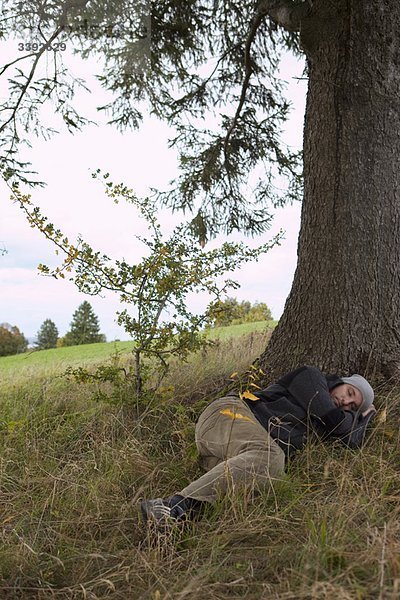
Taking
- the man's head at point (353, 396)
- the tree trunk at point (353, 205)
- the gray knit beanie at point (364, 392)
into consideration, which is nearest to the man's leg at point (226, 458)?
the man's head at point (353, 396)

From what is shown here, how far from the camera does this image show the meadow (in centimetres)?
251

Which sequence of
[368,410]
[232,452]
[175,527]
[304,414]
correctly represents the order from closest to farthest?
1. [175,527]
2. [232,452]
3. [304,414]
4. [368,410]

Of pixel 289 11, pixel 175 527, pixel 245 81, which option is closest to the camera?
pixel 175 527

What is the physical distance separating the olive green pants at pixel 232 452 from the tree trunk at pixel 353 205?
120cm

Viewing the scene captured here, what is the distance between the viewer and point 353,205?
486 centimetres

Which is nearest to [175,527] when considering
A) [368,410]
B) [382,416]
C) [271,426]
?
[271,426]

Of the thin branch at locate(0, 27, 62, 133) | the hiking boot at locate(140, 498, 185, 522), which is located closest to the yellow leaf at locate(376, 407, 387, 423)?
the hiking boot at locate(140, 498, 185, 522)

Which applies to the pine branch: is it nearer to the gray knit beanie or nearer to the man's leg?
the gray knit beanie

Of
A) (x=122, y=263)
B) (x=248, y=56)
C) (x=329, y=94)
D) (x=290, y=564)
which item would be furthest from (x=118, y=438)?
(x=248, y=56)

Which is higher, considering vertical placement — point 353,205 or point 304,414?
point 353,205

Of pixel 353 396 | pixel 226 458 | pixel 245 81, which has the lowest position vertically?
pixel 226 458

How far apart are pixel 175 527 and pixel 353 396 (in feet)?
5.47

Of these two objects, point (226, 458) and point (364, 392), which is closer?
point (226, 458)

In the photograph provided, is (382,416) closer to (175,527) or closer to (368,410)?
(368,410)
